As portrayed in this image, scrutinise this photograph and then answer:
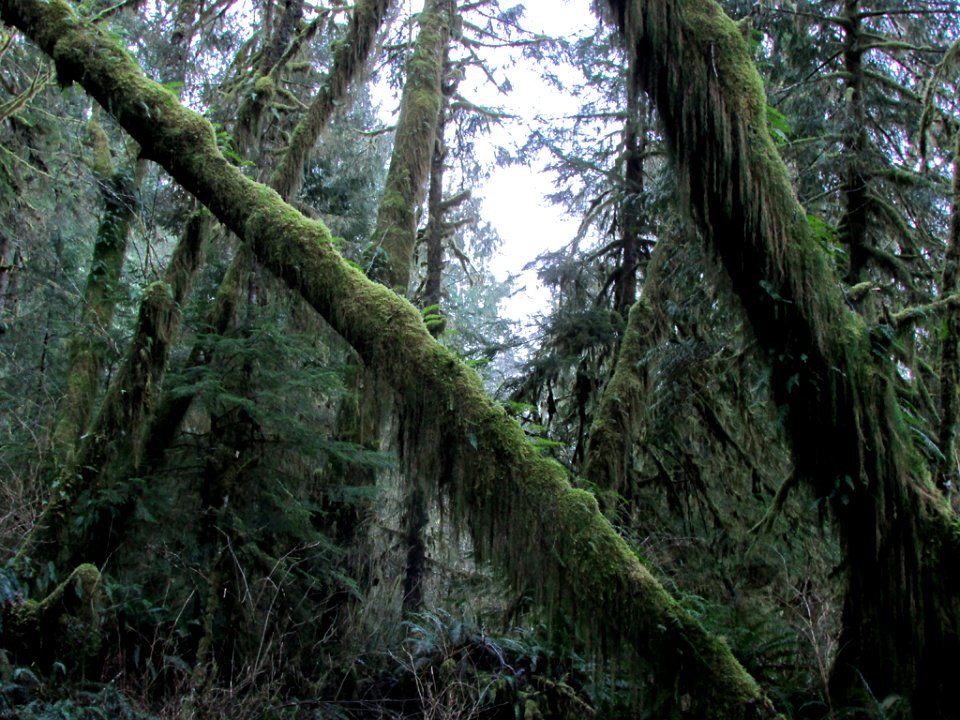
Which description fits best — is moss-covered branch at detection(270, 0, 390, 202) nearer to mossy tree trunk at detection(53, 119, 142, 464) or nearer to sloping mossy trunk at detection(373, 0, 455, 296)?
sloping mossy trunk at detection(373, 0, 455, 296)

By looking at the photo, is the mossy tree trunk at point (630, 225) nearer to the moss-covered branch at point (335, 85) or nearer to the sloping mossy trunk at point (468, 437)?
the moss-covered branch at point (335, 85)

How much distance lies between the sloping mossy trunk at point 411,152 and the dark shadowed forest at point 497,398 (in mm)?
54

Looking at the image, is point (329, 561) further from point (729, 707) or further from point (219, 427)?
point (729, 707)

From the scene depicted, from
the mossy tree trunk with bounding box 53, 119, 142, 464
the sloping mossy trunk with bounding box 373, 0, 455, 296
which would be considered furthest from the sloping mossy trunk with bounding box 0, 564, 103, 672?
the sloping mossy trunk with bounding box 373, 0, 455, 296

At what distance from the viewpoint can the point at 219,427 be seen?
7809mm

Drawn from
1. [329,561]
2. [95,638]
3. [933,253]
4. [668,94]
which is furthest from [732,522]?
[95,638]

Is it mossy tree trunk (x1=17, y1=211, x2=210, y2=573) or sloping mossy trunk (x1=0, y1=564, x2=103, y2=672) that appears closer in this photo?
sloping mossy trunk (x1=0, y1=564, x2=103, y2=672)

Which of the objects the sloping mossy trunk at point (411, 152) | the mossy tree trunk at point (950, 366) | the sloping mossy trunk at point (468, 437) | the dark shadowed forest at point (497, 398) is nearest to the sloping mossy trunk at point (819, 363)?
the dark shadowed forest at point (497, 398)

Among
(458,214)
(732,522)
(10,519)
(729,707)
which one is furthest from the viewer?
(458,214)

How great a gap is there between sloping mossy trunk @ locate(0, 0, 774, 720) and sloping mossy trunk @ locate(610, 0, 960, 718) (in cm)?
128

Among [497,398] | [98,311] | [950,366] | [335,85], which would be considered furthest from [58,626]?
[950,366]

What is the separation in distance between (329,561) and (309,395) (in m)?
1.88

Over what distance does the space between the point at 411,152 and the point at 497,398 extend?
343 cm

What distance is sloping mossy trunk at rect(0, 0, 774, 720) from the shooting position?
14.4 feet
